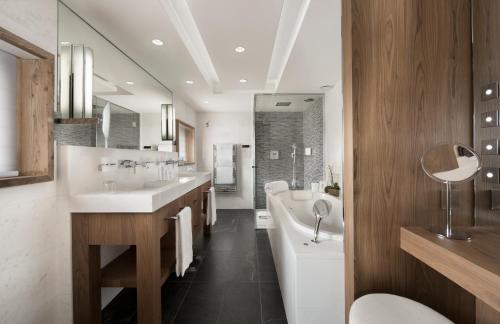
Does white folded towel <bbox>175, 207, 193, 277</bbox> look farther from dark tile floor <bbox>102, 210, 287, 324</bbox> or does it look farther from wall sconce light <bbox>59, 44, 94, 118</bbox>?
wall sconce light <bbox>59, 44, 94, 118</bbox>

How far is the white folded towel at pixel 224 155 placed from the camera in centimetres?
523

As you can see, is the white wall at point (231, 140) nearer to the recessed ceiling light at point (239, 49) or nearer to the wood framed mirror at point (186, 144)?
the wood framed mirror at point (186, 144)

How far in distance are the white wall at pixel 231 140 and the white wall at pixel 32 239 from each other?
3938 millimetres

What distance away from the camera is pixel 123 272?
175 centimetres

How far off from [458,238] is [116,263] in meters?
2.20

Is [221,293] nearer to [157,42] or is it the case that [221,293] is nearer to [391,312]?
[391,312]

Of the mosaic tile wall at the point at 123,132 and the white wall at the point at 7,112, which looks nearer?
the white wall at the point at 7,112

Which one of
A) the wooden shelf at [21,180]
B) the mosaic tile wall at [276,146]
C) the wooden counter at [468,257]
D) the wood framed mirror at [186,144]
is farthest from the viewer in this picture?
the wood framed mirror at [186,144]

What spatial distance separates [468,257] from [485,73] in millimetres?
834

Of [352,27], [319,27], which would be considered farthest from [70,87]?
[319,27]

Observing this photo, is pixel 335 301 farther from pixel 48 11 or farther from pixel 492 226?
pixel 48 11

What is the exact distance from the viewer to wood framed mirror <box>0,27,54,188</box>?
1.26m

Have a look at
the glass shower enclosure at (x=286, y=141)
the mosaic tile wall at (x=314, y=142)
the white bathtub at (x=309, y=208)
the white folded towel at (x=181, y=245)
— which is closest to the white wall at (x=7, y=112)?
the white folded towel at (x=181, y=245)

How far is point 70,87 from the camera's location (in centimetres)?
160
